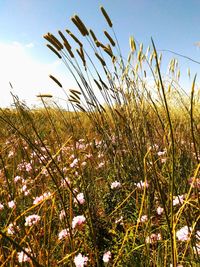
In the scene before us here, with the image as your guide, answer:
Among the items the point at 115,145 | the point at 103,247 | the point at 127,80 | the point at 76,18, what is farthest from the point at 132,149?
the point at 76,18

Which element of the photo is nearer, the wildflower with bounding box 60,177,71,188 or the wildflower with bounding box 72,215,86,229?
the wildflower with bounding box 60,177,71,188

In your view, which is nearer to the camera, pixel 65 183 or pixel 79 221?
pixel 79 221

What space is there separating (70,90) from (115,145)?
65 cm

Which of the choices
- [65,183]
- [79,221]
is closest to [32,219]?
[79,221]

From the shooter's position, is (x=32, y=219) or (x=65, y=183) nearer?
(x=32, y=219)

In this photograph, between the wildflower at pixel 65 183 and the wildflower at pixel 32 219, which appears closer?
the wildflower at pixel 65 183

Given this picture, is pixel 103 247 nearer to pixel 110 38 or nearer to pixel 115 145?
pixel 115 145

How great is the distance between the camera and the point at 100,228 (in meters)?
1.94

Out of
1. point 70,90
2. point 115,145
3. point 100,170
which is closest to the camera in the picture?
point 70,90

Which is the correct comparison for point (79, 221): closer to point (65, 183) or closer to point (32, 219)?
point (32, 219)

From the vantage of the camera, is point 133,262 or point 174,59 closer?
point 133,262

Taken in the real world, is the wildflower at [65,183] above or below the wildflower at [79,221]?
above

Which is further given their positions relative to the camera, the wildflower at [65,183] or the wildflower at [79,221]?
the wildflower at [79,221]

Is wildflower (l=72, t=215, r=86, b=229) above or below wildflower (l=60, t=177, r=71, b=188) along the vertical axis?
below
